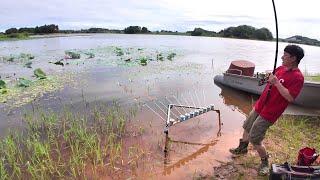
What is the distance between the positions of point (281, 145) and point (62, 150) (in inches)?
182

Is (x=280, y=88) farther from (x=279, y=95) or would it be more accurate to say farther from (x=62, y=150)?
(x=62, y=150)

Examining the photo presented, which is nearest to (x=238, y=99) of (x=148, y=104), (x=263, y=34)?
(x=148, y=104)

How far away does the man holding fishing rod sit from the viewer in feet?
16.7

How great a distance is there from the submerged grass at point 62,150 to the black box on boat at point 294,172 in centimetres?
285

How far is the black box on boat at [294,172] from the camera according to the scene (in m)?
4.79

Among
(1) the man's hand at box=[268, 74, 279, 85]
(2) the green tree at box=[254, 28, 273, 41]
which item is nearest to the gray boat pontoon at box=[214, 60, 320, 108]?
(1) the man's hand at box=[268, 74, 279, 85]

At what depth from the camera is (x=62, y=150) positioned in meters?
7.36

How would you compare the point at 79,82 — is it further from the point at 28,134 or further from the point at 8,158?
the point at 8,158

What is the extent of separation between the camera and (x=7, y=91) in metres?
12.9

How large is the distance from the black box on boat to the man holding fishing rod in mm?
745

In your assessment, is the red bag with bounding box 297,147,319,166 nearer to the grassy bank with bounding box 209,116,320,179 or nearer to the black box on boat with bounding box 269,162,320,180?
the black box on boat with bounding box 269,162,320,180

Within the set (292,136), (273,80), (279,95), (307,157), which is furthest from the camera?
(292,136)

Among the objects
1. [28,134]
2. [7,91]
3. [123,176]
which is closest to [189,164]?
[123,176]

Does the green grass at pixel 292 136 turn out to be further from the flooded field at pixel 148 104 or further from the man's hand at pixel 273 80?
the man's hand at pixel 273 80
